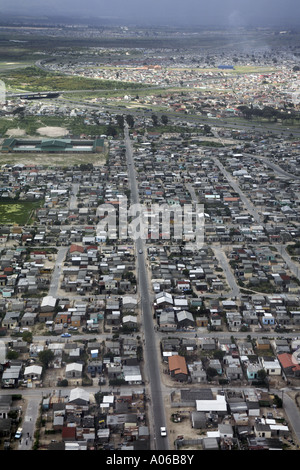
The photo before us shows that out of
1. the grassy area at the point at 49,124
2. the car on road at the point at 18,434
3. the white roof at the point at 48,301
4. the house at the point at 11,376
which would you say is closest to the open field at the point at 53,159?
the grassy area at the point at 49,124

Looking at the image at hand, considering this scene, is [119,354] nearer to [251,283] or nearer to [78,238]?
[251,283]

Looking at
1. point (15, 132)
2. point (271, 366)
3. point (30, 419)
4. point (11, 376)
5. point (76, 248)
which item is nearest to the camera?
point (30, 419)

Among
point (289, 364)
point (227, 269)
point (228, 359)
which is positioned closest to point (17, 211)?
point (227, 269)

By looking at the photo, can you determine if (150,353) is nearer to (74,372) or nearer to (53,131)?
(74,372)
